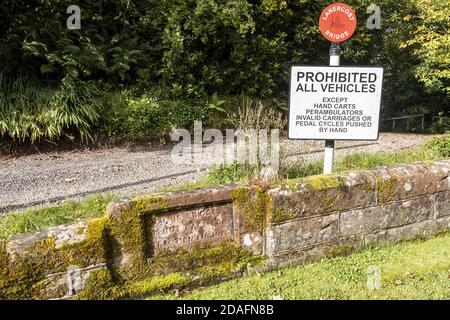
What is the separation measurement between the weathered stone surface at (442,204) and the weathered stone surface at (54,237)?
134 inches

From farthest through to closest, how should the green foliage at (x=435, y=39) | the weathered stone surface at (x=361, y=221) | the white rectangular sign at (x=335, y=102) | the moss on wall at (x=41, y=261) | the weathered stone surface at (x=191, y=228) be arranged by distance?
the green foliage at (x=435, y=39) < the white rectangular sign at (x=335, y=102) < the weathered stone surface at (x=361, y=221) < the weathered stone surface at (x=191, y=228) < the moss on wall at (x=41, y=261)

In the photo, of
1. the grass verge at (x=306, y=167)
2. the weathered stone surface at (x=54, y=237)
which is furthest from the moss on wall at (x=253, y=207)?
the weathered stone surface at (x=54, y=237)

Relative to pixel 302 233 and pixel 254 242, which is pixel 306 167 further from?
pixel 254 242

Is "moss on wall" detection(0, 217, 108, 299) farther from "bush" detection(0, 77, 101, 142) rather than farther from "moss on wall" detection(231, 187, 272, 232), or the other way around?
"bush" detection(0, 77, 101, 142)

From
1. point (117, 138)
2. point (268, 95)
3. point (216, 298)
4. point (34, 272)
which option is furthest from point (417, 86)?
point (34, 272)

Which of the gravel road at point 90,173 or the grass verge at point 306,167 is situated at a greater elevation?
the grass verge at point 306,167

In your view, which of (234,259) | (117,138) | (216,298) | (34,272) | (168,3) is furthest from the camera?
(168,3)

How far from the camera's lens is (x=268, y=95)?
11227mm

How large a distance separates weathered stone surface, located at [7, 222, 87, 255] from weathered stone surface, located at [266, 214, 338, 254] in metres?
1.49

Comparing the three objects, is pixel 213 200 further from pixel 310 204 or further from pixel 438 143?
pixel 438 143

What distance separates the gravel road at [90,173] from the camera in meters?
4.88

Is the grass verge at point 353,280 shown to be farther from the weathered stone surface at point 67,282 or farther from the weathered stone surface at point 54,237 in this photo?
the weathered stone surface at point 54,237

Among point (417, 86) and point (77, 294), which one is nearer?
point (77, 294)

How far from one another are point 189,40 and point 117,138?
335cm
